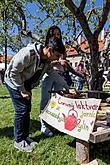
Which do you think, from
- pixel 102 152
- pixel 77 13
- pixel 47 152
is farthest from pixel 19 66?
pixel 77 13

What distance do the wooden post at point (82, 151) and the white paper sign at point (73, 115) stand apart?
0.12m

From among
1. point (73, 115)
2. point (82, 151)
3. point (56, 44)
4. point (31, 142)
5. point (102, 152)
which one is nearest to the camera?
point (82, 151)

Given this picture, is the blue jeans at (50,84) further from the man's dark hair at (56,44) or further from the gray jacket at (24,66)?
the man's dark hair at (56,44)

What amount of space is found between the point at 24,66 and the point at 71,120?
871mm

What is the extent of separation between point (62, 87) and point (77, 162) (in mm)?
1375

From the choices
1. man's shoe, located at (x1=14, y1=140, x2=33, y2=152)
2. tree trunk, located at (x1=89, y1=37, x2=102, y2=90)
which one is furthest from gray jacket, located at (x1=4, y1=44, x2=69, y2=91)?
tree trunk, located at (x1=89, y1=37, x2=102, y2=90)

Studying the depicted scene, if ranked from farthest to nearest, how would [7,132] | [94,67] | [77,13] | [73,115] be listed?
[94,67] < [77,13] < [7,132] < [73,115]

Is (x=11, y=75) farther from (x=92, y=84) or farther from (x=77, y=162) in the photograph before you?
(x=92, y=84)

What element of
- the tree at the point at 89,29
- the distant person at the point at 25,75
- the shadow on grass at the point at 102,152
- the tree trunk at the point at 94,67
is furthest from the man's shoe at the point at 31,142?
the tree trunk at the point at 94,67

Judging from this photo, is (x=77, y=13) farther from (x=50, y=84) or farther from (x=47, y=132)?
(x=47, y=132)

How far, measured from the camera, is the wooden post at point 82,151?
3.38m

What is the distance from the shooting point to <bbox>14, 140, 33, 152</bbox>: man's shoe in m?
3.88

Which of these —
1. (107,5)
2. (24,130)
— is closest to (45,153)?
(24,130)

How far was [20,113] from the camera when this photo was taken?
396 centimetres
